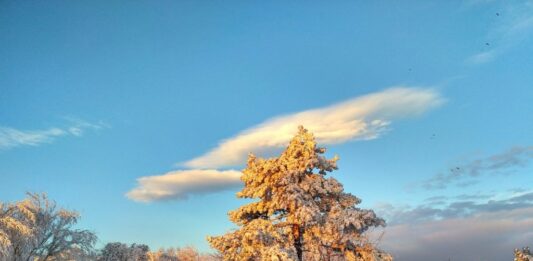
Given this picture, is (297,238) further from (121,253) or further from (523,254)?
(121,253)

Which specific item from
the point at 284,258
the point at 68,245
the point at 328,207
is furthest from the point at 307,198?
the point at 68,245

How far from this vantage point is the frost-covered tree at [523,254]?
28484mm

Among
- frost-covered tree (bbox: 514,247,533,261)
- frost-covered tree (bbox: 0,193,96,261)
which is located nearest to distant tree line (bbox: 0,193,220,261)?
frost-covered tree (bbox: 0,193,96,261)

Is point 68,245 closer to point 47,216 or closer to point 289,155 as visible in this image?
point 47,216

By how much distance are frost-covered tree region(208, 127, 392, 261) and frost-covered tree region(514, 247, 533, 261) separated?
1147 centimetres

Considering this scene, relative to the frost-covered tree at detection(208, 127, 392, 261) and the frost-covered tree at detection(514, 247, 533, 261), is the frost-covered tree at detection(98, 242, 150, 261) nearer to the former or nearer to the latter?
the frost-covered tree at detection(208, 127, 392, 261)

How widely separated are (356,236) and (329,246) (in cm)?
152

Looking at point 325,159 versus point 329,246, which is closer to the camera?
point 329,246

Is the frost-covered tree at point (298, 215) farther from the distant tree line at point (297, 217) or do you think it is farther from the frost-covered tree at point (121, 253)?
the frost-covered tree at point (121, 253)

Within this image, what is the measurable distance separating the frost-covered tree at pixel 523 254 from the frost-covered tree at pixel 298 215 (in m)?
11.5

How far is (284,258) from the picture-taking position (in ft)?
68.7

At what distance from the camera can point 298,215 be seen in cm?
2302

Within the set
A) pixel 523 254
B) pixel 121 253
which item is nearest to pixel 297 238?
pixel 523 254

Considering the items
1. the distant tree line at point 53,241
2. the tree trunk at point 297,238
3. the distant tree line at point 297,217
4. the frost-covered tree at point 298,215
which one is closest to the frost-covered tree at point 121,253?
the distant tree line at point 53,241
